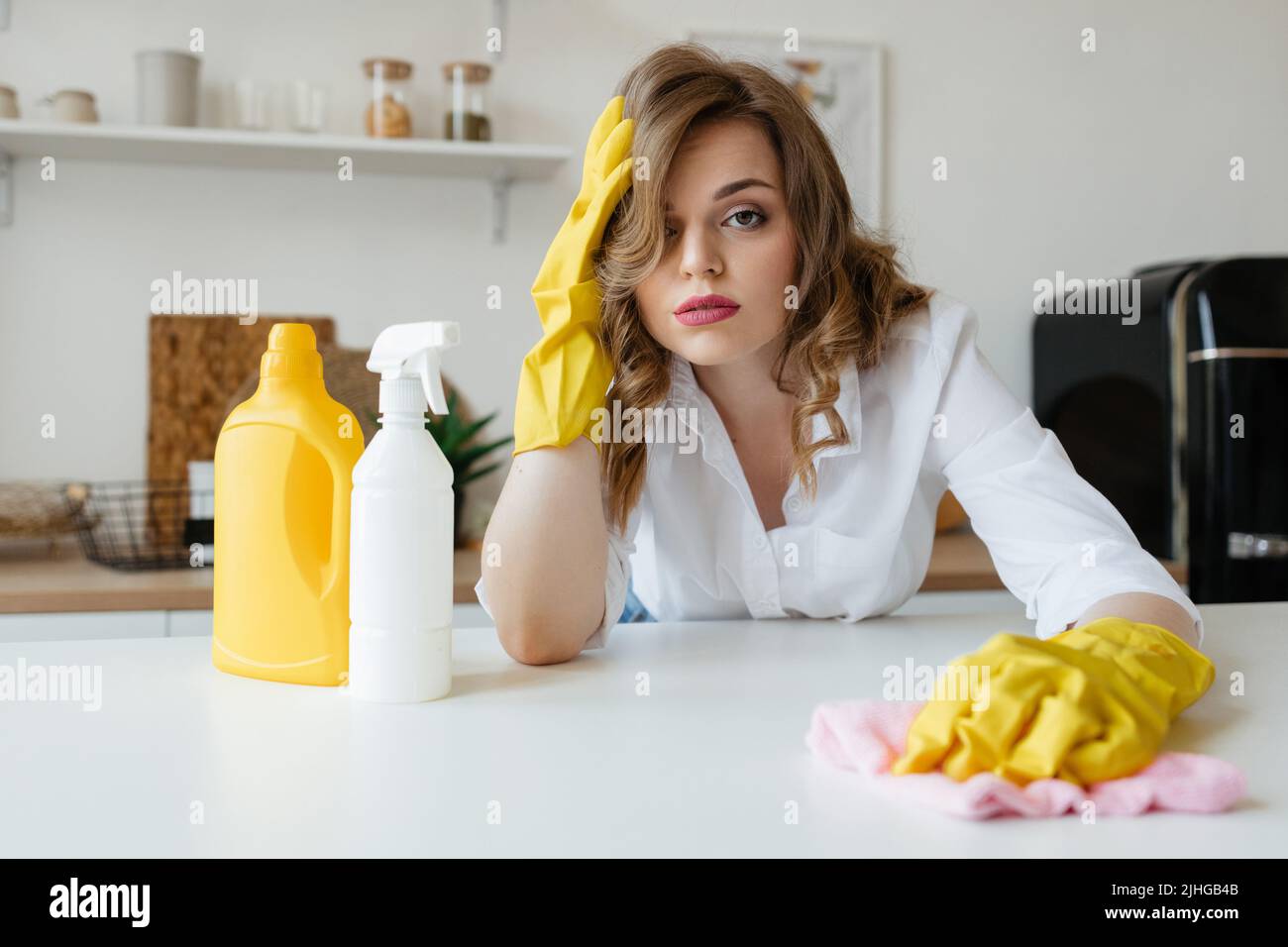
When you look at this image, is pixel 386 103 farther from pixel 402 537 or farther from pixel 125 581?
pixel 402 537

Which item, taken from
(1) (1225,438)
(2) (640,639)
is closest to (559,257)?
(2) (640,639)

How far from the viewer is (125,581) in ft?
5.68

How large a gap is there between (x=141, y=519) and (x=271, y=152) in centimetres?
70

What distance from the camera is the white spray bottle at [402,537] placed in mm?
708

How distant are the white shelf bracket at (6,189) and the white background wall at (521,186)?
0.02 meters

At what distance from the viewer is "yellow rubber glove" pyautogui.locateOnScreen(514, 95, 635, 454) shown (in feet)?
3.07

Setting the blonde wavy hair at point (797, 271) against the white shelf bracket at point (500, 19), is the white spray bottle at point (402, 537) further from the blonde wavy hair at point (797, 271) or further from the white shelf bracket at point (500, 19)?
the white shelf bracket at point (500, 19)

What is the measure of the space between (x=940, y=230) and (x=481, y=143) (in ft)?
3.10

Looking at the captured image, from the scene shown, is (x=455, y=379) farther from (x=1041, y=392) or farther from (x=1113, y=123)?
(x=1113, y=123)

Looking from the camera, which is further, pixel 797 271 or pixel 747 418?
pixel 747 418

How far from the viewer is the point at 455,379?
219cm

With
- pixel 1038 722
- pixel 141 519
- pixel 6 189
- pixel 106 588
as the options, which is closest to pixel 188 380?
pixel 141 519
